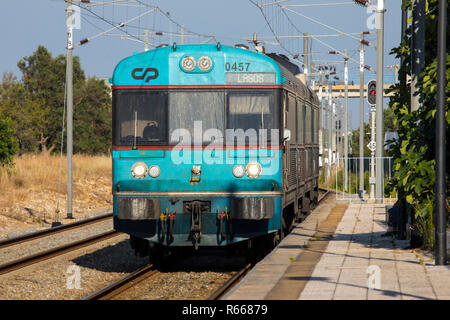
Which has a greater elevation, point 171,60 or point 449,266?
point 171,60

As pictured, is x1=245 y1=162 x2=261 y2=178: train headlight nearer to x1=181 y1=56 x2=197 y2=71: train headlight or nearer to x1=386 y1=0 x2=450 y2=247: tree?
x1=181 y1=56 x2=197 y2=71: train headlight

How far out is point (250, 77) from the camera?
40.0ft

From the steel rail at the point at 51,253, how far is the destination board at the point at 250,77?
5.15 meters

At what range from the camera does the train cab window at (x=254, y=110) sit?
39.8 feet

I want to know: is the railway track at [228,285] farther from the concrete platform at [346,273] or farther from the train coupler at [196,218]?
the train coupler at [196,218]

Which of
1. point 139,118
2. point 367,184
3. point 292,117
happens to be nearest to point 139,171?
point 139,118

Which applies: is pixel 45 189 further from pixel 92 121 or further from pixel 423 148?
pixel 92 121

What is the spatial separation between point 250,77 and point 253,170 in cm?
154

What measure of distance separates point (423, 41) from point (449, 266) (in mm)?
3745

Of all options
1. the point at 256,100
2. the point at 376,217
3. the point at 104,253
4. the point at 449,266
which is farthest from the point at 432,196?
the point at 376,217

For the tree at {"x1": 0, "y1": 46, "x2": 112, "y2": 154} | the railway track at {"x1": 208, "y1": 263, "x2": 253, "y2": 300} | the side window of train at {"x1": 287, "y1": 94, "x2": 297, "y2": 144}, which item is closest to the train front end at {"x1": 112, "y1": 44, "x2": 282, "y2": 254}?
the railway track at {"x1": 208, "y1": 263, "x2": 253, "y2": 300}

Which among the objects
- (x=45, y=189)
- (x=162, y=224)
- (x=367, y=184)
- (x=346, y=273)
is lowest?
(x=346, y=273)

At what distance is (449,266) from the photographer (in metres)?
11.0
